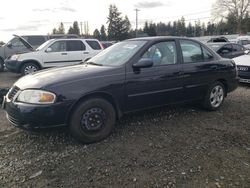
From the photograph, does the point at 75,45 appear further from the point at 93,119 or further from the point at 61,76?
the point at 93,119

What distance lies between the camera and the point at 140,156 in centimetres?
412

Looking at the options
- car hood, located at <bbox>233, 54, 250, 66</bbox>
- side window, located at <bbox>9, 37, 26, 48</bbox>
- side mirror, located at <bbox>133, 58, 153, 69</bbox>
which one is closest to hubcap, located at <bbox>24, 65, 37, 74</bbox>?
side window, located at <bbox>9, 37, 26, 48</bbox>

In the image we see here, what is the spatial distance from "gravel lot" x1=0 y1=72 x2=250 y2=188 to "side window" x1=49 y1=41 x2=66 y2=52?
279 inches

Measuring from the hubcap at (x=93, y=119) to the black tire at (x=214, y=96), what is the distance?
8.53 ft

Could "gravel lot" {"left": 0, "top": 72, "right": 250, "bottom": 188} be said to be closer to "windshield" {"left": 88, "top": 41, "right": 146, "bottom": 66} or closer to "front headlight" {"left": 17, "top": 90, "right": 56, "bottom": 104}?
"front headlight" {"left": 17, "top": 90, "right": 56, "bottom": 104}

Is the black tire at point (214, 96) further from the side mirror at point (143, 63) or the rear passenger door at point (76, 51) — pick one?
the rear passenger door at point (76, 51)

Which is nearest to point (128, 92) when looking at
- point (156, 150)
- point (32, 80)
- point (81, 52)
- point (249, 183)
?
point (156, 150)

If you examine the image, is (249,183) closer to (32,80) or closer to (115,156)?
(115,156)

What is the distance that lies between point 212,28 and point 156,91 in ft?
280

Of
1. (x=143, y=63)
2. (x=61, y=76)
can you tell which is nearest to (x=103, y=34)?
(x=143, y=63)

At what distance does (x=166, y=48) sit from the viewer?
5.45 m

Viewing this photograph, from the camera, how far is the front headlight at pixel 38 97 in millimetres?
4145

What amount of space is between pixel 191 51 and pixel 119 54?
1557 millimetres

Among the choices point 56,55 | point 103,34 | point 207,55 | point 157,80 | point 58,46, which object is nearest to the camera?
point 157,80
